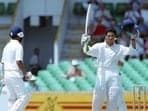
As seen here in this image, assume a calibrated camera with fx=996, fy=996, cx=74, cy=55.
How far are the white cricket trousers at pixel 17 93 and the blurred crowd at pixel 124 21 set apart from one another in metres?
7.69

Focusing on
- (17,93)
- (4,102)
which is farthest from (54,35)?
(17,93)

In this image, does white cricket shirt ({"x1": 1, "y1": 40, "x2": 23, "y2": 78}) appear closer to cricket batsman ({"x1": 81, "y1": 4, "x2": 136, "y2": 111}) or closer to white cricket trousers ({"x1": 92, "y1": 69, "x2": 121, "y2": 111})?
cricket batsman ({"x1": 81, "y1": 4, "x2": 136, "y2": 111})

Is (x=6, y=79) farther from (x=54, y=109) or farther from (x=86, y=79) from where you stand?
(x=86, y=79)

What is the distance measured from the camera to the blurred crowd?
22.3m

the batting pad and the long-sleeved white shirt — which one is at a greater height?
the long-sleeved white shirt

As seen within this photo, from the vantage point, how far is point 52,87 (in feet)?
65.0

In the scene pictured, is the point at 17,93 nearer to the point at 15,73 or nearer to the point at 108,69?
the point at 15,73

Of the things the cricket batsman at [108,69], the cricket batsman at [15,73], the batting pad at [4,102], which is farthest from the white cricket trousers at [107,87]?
the batting pad at [4,102]

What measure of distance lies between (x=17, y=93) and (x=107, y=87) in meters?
1.28

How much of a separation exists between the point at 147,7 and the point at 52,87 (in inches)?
217

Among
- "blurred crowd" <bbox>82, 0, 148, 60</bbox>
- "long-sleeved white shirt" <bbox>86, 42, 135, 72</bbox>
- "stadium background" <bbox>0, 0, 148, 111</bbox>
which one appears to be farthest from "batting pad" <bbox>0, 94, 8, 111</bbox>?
"blurred crowd" <bbox>82, 0, 148, 60</bbox>

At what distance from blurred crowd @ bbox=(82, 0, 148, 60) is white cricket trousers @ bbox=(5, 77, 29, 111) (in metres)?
7.69

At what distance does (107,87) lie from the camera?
13656 mm

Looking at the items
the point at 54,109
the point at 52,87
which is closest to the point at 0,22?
the point at 52,87
